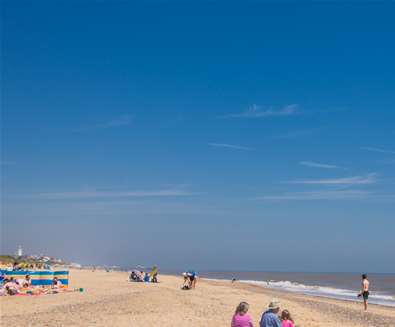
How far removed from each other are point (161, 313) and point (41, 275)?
12.6m

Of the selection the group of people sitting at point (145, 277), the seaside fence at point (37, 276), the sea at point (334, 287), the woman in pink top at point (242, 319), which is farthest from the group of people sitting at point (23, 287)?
the woman in pink top at point (242, 319)

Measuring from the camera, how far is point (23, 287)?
1084 inches

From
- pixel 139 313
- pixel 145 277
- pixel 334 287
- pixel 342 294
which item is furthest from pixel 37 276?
pixel 334 287

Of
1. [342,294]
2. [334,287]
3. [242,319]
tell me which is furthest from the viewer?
[334,287]

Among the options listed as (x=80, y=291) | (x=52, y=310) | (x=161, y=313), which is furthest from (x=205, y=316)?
(x=80, y=291)

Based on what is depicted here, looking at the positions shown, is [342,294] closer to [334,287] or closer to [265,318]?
[334,287]

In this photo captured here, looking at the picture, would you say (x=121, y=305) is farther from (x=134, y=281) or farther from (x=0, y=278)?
(x=134, y=281)

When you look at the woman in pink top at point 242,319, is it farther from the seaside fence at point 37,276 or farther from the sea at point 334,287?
the sea at point 334,287

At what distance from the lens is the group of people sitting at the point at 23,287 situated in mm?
26291

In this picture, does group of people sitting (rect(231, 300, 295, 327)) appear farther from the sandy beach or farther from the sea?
the sea

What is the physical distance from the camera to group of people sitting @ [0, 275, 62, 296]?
26291mm

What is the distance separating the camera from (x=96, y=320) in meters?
16.3

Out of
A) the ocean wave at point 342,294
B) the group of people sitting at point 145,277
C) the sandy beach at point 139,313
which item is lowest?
the sandy beach at point 139,313

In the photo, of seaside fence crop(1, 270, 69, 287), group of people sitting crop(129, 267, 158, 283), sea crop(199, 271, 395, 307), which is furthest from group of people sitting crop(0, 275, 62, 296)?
sea crop(199, 271, 395, 307)
